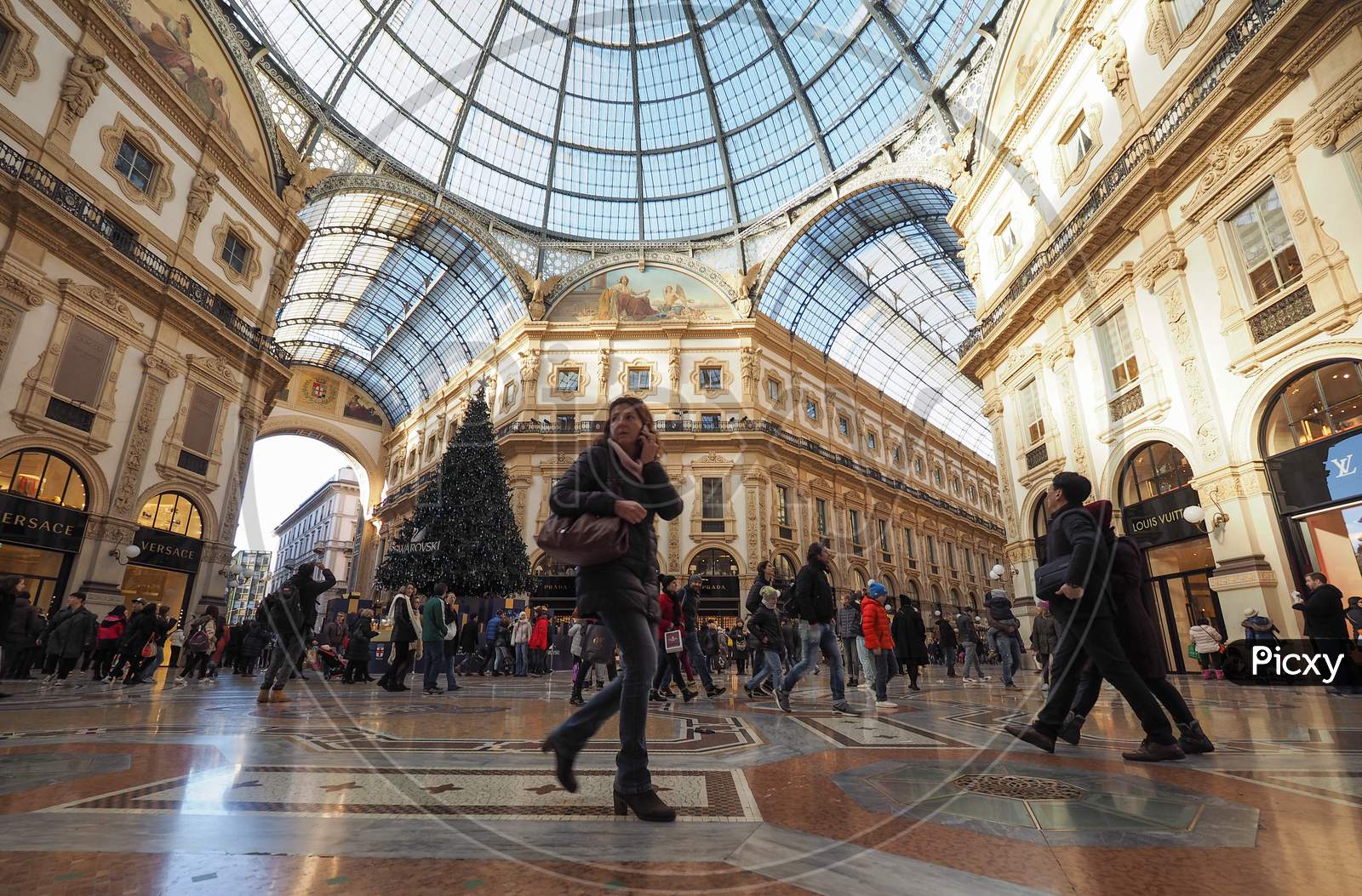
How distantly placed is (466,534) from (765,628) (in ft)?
45.4

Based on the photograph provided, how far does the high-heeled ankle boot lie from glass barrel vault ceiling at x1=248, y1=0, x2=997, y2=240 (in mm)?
26075

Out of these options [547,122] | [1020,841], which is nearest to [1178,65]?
[1020,841]

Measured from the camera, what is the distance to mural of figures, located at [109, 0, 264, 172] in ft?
52.4

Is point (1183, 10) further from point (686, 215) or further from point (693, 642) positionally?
point (686, 215)

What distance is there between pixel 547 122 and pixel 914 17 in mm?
16676

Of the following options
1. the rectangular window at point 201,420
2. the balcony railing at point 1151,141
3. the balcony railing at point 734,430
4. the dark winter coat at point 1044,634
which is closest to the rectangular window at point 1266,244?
the balcony railing at point 1151,141

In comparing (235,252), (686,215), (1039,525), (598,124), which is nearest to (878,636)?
(1039,525)

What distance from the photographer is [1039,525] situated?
16.6 metres

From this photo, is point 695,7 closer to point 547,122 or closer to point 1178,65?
point 547,122

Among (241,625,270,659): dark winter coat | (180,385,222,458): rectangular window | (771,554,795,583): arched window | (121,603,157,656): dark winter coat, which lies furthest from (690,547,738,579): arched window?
(121,603,157,656): dark winter coat

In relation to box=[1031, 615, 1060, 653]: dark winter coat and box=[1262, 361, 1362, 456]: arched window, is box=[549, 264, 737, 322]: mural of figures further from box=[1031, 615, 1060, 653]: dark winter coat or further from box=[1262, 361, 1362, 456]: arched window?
box=[1031, 615, 1060, 653]: dark winter coat

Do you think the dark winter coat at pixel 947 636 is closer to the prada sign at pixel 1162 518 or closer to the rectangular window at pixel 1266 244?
the prada sign at pixel 1162 518

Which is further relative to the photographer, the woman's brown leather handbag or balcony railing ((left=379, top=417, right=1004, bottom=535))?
balcony railing ((left=379, top=417, right=1004, bottom=535))

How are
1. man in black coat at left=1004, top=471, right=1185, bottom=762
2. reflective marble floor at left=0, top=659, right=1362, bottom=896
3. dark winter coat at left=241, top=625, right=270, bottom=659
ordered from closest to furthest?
reflective marble floor at left=0, top=659, right=1362, bottom=896
man in black coat at left=1004, top=471, right=1185, bottom=762
dark winter coat at left=241, top=625, right=270, bottom=659
